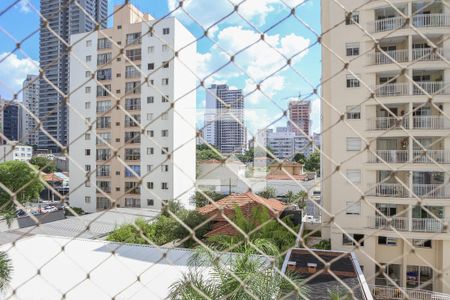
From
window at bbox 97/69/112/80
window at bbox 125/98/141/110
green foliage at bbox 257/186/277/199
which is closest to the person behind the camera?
green foliage at bbox 257/186/277/199

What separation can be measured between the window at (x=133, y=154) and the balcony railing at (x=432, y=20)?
24.2ft

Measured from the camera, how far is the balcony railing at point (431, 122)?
15.5ft

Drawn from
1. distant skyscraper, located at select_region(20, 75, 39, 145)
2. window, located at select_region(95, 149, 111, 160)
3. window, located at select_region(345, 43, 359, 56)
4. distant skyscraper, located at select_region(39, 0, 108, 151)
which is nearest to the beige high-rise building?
window, located at select_region(345, 43, 359, 56)

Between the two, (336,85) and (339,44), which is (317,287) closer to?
(336,85)

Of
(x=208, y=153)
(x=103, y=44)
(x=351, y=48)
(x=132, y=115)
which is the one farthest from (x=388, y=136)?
(x=103, y=44)

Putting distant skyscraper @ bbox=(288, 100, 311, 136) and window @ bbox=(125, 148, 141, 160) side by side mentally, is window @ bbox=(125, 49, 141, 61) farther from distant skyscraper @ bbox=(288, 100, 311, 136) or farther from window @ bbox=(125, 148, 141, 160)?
distant skyscraper @ bbox=(288, 100, 311, 136)

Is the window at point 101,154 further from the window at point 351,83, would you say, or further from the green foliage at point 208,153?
the window at point 351,83

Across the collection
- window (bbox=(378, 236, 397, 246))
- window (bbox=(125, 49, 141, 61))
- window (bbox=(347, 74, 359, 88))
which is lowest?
window (bbox=(378, 236, 397, 246))

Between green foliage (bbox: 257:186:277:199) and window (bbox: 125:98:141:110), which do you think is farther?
window (bbox: 125:98:141:110)

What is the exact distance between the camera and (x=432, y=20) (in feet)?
16.0

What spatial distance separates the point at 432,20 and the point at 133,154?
7766mm

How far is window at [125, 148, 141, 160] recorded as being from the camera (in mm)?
9727

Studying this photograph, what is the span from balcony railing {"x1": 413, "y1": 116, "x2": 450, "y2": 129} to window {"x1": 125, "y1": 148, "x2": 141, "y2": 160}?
23.5ft

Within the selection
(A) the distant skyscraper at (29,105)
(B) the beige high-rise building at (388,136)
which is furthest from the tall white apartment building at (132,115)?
(A) the distant skyscraper at (29,105)
